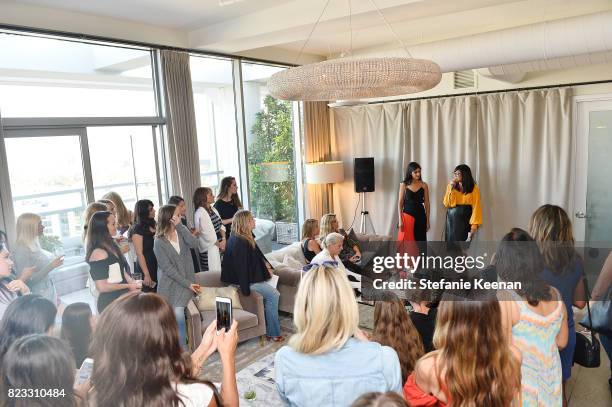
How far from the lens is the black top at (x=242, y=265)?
398 cm

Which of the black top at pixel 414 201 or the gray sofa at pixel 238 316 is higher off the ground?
the black top at pixel 414 201

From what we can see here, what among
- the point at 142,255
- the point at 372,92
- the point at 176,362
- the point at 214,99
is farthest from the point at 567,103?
the point at 176,362

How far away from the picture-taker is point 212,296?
3953 millimetres

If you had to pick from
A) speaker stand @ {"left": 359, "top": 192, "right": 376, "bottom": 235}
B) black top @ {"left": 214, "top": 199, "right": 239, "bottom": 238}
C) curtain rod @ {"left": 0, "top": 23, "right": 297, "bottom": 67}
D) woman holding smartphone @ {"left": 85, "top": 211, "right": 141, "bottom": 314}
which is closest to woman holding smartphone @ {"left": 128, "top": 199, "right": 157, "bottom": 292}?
woman holding smartphone @ {"left": 85, "top": 211, "right": 141, "bottom": 314}

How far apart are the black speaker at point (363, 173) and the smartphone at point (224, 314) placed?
200 inches

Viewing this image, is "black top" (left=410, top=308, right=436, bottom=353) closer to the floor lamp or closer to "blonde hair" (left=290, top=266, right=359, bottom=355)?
"blonde hair" (left=290, top=266, right=359, bottom=355)

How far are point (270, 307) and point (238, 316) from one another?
0.34 metres

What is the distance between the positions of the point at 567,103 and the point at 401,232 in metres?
2.49

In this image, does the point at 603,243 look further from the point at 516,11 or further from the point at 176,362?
the point at 176,362

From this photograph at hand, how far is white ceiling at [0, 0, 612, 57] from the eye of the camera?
12.5 feet

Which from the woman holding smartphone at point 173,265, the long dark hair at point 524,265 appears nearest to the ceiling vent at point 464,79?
the long dark hair at point 524,265

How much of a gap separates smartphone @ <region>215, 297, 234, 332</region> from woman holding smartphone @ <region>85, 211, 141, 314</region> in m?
1.65

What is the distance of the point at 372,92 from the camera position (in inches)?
110

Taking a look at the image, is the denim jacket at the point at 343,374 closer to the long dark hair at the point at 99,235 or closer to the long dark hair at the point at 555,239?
the long dark hair at the point at 555,239
